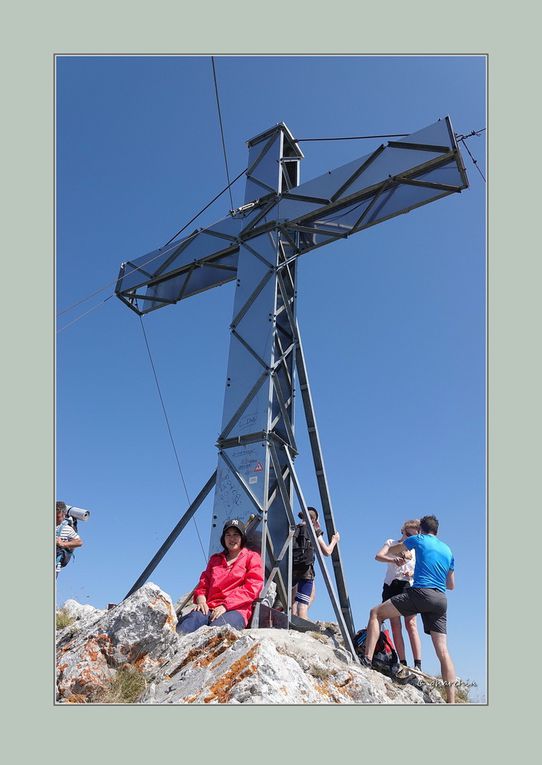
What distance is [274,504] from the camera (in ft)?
28.6

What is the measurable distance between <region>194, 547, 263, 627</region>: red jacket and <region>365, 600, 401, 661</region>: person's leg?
50.9 inches

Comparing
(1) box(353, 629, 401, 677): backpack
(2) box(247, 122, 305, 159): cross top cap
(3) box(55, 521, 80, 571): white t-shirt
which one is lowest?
(1) box(353, 629, 401, 677): backpack

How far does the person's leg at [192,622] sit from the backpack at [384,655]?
1782 millimetres

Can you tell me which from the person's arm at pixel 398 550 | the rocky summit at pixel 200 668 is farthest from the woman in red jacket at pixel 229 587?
the person's arm at pixel 398 550

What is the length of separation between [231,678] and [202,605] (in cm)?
219

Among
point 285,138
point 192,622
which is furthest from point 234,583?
point 285,138

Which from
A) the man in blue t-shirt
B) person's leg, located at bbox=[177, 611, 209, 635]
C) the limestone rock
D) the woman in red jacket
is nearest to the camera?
the limestone rock

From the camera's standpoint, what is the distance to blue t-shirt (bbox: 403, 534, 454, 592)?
6.32 metres

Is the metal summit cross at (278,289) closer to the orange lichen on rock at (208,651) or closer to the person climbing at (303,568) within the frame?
the person climbing at (303,568)

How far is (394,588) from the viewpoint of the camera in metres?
7.33

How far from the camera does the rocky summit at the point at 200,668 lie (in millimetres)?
4508

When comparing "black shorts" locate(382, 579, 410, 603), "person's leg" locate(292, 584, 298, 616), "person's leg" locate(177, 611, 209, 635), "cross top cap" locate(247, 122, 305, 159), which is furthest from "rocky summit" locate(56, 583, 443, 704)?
"cross top cap" locate(247, 122, 305, 159)

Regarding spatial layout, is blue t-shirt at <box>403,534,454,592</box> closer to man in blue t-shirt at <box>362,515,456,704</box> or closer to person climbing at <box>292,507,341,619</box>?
man in blue t-shirt at <box>362,515,456,704</box>

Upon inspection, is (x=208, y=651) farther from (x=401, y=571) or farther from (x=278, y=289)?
(x=278, y=289)
